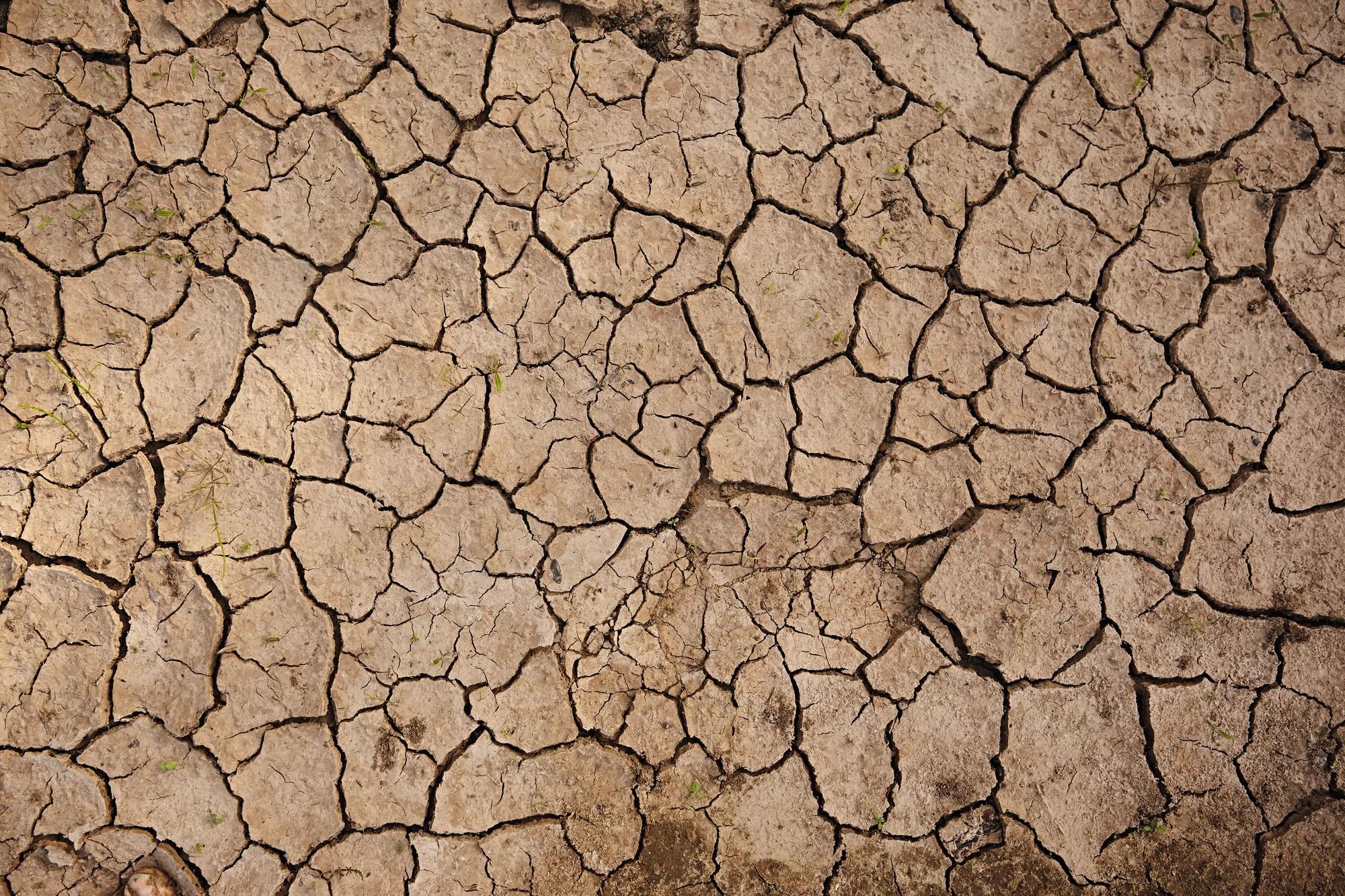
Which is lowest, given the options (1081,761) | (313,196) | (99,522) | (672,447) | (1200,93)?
(1081,761)

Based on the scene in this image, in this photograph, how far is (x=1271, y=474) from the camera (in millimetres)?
2568

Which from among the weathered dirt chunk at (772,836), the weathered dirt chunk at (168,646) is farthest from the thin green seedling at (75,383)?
the weathered dirt chunk at (772,836)

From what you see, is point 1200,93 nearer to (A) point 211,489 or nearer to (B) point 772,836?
(B) point 772,836

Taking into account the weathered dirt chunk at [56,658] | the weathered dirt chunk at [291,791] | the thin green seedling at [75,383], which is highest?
the thin green seedling at [75,383]

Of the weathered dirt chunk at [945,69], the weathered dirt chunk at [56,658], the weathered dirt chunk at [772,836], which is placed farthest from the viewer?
the weathered dirt chunk at [945,69]

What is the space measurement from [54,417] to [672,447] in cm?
176

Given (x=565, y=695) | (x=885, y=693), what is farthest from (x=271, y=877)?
(x=885, y=693)

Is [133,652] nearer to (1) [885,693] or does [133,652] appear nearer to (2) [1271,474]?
(1) [885,693]

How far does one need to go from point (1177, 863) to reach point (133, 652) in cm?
307

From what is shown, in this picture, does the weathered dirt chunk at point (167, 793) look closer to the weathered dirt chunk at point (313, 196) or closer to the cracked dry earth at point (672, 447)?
the cracked dry earth at point (672, 447)

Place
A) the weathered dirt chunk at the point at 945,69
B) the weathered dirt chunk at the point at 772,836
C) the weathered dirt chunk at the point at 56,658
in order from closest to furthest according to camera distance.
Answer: the weathered dirt chunk at the point at 56,658 < the weathered dirt chunk at the point at 772,836 < the weathered dirt chunk at the point at 945,69

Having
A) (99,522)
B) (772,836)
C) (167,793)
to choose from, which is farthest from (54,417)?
(772,836)

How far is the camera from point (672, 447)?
8.23 ft

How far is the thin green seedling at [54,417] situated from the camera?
237cm
